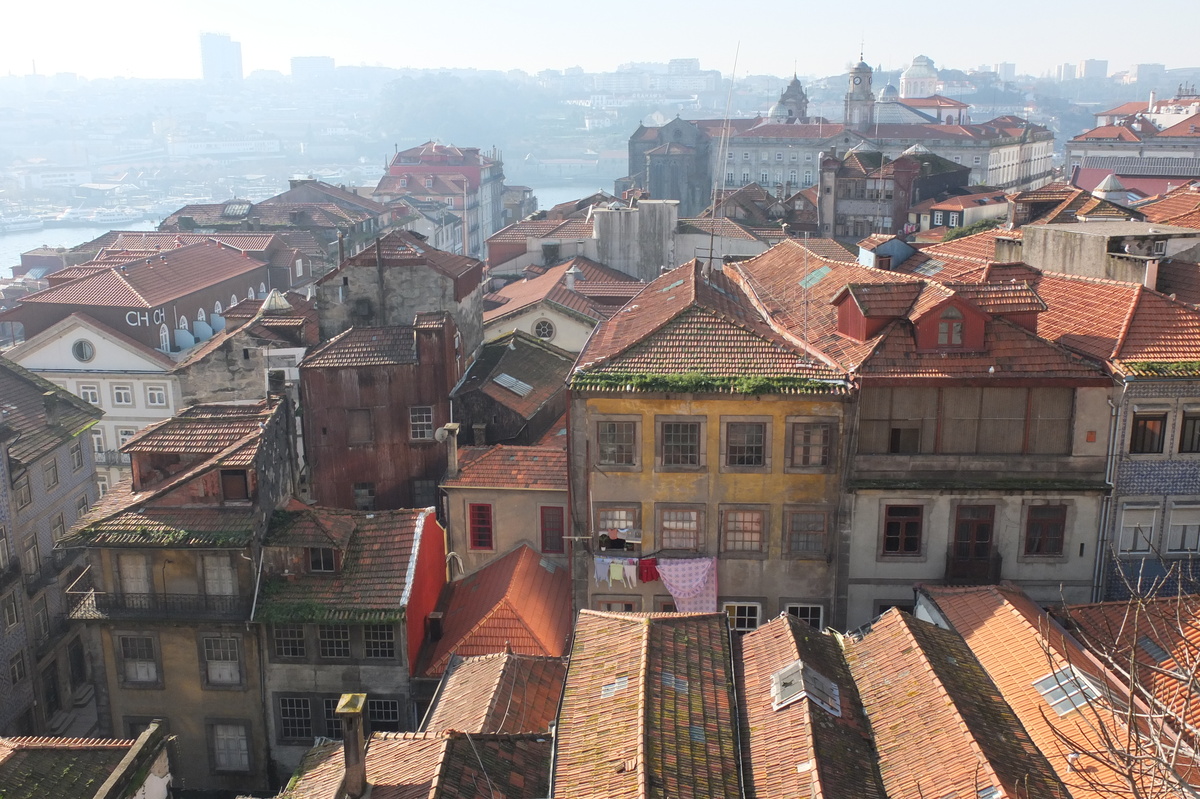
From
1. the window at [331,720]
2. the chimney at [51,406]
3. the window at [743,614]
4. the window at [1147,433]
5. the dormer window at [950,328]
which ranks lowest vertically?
the window at [331,720]

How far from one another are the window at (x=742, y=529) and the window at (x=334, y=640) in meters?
11.9

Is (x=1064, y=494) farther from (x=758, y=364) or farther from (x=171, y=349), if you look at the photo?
(x=171, y=349)

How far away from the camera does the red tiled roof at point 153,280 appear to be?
6494 cm

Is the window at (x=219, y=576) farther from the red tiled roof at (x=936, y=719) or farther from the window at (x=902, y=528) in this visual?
the window at (x=902, y=528)

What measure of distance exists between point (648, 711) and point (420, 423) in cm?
2416

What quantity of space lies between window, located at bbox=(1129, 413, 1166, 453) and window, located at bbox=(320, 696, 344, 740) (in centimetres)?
2493

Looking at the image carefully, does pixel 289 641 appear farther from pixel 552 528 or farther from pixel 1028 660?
pixel 1028 660

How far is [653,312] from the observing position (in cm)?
3828

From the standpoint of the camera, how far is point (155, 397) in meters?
61.8

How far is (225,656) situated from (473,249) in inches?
4101

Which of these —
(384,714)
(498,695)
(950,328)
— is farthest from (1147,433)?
(384,714)

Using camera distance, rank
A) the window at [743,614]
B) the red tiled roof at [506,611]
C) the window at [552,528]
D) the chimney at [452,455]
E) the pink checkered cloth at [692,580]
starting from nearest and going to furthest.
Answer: the pink checkered cloth at [692,580], the window at [743,614], the red tiled roof at [506,611], the chimney at [452,455], the window at [552,528]

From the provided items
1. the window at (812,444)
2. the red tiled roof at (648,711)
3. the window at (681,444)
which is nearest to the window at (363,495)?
the window at (681,444)

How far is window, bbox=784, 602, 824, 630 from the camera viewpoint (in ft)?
110
